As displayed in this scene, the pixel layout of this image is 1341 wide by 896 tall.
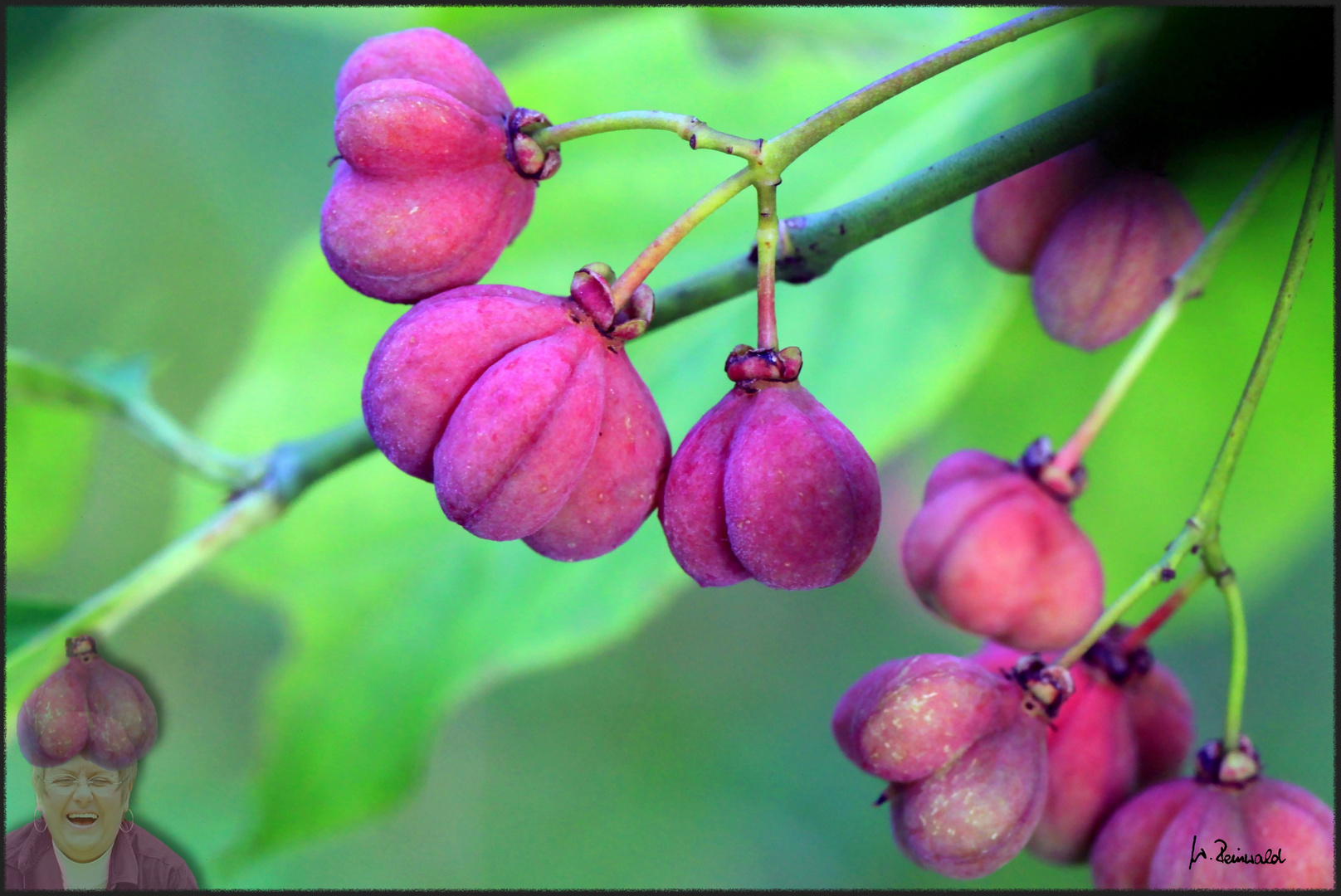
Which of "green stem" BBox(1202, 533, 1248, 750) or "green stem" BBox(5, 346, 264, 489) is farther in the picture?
"green stem" BBox(5, 346, 264, 489)

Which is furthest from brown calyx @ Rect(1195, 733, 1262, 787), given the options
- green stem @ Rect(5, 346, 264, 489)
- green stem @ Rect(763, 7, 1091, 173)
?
green stem @ Rect(5, 346, 264, 489)

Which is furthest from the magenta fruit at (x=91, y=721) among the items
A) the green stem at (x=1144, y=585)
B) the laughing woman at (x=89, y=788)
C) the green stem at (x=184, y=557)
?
the green stem at (x=1144, y=585)

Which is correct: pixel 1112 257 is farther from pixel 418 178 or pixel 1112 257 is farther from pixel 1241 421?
pixel 418 178

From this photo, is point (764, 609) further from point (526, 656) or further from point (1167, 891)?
point (1167, 891)

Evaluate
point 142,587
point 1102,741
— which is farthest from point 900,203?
point 142,587

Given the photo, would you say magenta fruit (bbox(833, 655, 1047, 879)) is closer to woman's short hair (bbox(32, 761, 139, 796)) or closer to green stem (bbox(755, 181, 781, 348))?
green stem (bbox(755, 181, 781, 348))

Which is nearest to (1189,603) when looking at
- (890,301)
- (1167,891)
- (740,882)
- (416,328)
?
(890,301)
